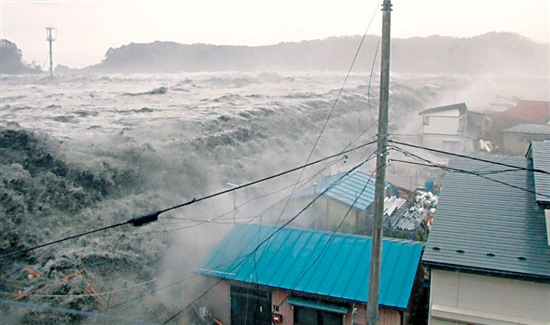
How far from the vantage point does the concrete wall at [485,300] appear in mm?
6344

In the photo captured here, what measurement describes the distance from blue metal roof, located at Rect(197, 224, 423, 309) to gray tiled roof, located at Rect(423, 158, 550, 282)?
103 cm

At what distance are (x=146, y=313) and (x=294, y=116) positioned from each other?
70.2 ft

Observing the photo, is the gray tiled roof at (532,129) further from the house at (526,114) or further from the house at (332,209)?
the house at (332,209)

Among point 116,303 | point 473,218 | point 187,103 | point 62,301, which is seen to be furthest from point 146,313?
point 187,103

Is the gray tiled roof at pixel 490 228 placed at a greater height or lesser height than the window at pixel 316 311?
greater

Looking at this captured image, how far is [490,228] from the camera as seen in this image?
23.6 ft

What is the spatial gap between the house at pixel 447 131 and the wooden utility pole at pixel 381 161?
2107cm

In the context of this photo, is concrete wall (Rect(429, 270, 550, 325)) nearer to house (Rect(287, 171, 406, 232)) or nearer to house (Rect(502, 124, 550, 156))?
house (Rect(287, 171, 406, 232))

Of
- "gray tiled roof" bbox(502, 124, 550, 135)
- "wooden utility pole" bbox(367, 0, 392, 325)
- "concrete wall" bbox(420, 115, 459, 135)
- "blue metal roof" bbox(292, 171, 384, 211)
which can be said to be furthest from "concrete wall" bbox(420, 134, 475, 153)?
"wooden utility pole" bbox(367, 0, 392, 325)

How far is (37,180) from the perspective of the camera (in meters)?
12.8

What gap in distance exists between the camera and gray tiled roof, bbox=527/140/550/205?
6500mm

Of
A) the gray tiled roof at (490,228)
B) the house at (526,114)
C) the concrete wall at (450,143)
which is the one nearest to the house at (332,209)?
the gray tiled roof at (490,228)

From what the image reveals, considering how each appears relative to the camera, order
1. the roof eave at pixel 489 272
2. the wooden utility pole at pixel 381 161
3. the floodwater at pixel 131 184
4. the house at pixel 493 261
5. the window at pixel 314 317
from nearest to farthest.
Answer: the wooden utility pole at pixel 381 161
the roof eave at pixel 489 272
the house at pixel 493 261
the window at pixel 314 317
the floodwater at pixel 131 184

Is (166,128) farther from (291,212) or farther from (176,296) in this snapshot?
(176,296)
